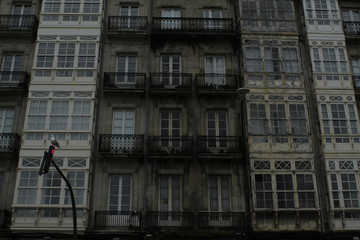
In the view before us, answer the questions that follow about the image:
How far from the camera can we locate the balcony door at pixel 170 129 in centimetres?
2222

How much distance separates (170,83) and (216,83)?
2572 millimetres

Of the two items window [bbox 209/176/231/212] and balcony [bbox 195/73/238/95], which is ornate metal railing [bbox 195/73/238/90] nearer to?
balcony [bbox 195/73/238/95]

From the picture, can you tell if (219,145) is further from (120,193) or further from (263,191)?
(120,193)

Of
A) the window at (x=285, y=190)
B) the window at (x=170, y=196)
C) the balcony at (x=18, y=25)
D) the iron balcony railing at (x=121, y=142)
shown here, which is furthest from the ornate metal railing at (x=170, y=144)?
the balcony at (x=18, y=25)

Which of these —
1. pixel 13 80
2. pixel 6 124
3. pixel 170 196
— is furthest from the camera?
pixel 13 80

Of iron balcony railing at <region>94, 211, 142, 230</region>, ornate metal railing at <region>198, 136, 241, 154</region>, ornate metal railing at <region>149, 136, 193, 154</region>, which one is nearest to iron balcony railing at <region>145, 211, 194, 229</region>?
iron balcony railing at <region>94, 211, 142, 230</region>

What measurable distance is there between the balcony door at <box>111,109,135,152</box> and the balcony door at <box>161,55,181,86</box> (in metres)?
2.64

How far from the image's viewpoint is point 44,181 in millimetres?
20719

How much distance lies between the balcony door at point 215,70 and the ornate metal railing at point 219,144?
3317mm

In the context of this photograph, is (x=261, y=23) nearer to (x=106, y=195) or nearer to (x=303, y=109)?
(x=303, y=109)

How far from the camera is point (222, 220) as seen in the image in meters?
20.9

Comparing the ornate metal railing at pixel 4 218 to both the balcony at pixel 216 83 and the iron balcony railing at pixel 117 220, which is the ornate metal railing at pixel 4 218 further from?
the balcony at pixel 216 83

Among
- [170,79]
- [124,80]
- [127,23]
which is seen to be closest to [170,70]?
[170,79]

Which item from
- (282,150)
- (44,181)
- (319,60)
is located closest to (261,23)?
(319,60)
